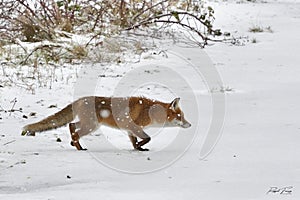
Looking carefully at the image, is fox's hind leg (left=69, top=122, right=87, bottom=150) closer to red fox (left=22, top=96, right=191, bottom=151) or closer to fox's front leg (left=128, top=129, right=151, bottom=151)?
red fox (left=22, top=96, right=191, bottom=151)

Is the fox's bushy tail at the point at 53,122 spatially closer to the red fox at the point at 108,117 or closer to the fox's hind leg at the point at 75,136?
the red fox at the point at 108,117

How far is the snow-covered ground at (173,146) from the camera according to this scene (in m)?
3.65

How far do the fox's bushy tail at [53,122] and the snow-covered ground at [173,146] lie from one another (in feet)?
0.32

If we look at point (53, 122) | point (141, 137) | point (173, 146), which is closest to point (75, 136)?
point (53, 122)

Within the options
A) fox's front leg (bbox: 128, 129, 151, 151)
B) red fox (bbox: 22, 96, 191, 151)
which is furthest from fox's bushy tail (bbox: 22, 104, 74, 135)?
fox's front leg (bbox: 128, 129, 151, 151)

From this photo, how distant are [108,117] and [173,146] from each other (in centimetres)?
66

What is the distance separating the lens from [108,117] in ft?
16.6

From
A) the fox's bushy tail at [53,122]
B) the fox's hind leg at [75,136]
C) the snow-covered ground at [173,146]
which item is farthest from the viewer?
the fox's bushy tail at [53,122]

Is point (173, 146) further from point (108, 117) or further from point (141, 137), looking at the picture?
point (108, 117)

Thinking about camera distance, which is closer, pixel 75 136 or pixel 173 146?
pixel 75 136

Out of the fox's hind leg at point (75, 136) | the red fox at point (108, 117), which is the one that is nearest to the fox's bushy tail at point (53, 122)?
the red fox at point (108, 117)

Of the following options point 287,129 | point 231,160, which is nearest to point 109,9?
point 287,129

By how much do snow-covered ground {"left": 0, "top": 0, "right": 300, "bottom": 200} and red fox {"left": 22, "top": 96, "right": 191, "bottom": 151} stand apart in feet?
0.47

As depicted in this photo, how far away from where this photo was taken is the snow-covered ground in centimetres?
365
